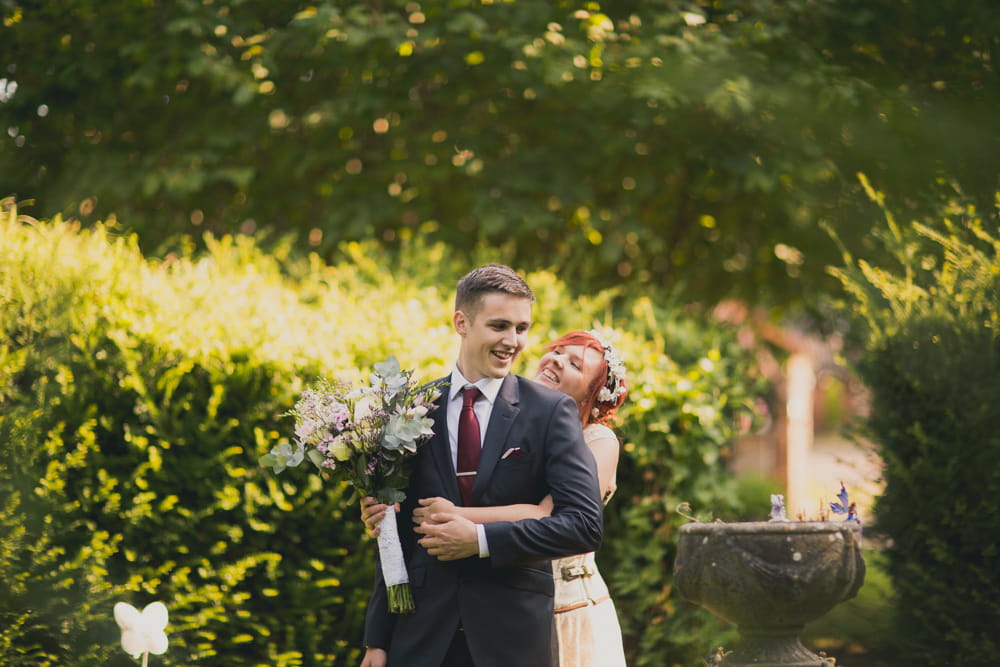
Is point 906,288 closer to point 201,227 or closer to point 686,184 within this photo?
point 686,184

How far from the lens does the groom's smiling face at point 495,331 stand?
10.4 feet

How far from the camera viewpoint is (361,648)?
545 cm

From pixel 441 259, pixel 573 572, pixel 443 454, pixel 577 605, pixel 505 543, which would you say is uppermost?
pixel 441 259

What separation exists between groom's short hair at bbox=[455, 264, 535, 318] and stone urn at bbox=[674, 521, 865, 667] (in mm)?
1532

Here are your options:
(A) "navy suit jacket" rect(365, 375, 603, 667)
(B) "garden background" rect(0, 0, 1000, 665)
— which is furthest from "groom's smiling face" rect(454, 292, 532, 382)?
(B) "garden background" rect(0, 0, 1000, 665)

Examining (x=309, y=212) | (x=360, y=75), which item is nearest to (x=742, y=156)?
(x=360, y=75)

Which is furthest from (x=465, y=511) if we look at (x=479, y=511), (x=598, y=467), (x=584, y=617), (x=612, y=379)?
(x=612, y=379)

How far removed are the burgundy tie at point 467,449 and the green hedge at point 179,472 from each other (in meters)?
1.91

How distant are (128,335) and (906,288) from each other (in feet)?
15.1

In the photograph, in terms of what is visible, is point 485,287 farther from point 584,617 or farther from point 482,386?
point 584,617

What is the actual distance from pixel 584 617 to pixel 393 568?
1.20 m

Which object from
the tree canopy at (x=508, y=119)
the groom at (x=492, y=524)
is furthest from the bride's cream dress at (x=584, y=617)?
the tree canopy at (x=508, y=119)

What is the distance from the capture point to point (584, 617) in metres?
4.01

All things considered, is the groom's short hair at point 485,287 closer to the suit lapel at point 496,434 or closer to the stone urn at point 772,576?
the suit lapel at point 496,434
